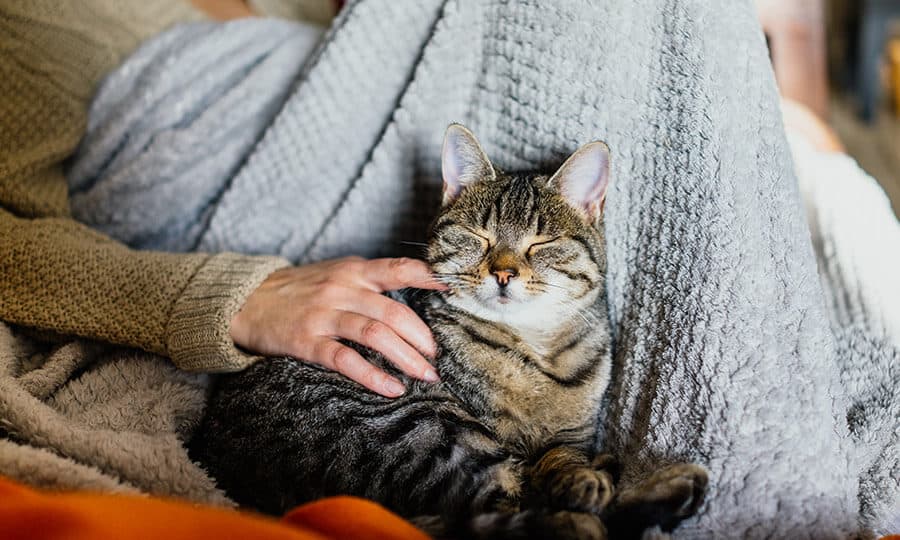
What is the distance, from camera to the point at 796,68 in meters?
1.64

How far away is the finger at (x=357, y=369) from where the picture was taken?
3.40ft

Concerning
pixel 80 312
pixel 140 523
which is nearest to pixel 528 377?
pixel 140 523

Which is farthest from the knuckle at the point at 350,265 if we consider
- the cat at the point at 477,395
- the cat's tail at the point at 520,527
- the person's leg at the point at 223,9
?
the person's leg at the point at 223,9

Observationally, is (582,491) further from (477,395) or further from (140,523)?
(140,523)

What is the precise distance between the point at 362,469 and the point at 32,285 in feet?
2.04

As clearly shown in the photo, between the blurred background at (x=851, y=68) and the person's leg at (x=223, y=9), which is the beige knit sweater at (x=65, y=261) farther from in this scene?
the blurred background at (x=851, y=68)

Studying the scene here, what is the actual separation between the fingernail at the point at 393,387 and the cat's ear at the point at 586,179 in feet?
1.28

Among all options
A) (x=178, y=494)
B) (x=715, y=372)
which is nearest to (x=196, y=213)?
(x=178, y=494)

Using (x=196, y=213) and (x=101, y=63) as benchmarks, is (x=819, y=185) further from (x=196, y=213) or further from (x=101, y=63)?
(x=101, y=63)

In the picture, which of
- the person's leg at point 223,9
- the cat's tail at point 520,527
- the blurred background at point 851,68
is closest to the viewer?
the cat's tail at point 520,527

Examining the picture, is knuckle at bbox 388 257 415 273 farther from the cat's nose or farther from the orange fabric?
the orange fabric

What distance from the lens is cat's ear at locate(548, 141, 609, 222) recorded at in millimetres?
1025

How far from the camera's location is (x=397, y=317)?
1078 millimetres

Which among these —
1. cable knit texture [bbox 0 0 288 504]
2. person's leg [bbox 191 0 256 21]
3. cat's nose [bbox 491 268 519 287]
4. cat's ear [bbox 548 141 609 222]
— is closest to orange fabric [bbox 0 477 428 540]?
cable knit texture [bbox 0 0 288 504]
